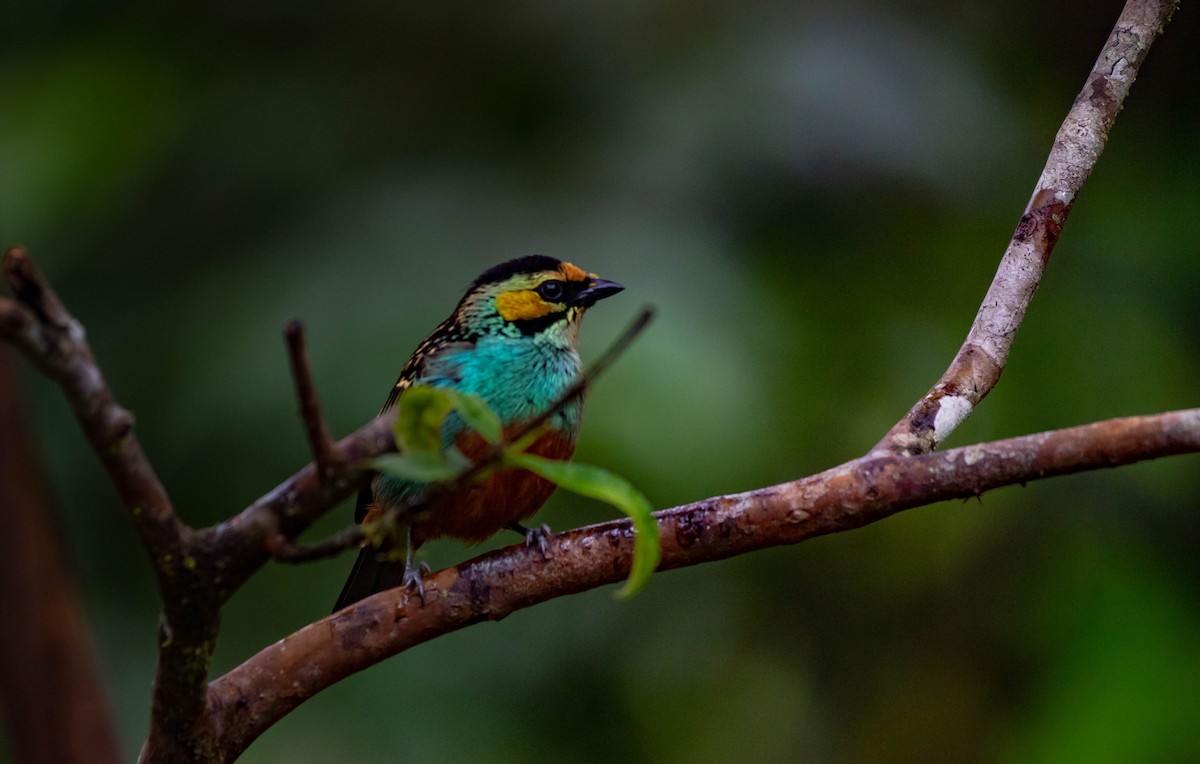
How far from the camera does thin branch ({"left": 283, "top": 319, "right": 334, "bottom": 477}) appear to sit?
1291mm

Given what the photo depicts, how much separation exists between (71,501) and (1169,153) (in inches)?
183

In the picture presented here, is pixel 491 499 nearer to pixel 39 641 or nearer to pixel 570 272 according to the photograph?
pixel 570 272

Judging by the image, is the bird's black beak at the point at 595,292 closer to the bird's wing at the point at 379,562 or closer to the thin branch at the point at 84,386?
the bird's wing at the point at 379,562

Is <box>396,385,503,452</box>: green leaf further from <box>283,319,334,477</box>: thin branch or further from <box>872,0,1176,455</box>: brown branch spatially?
<box>872,0,1176,455</box>: brown branch

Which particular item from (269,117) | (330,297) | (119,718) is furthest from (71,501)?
(269,117)

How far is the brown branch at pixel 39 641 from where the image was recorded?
2.02 m

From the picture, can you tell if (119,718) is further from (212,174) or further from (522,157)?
(522,157)

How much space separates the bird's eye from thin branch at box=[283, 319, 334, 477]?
6.10 feet

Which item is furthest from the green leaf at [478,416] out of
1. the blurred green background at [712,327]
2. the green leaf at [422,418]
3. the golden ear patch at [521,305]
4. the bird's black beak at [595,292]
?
the blurred green background at [712,327]

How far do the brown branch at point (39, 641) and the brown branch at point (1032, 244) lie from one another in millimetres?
1411

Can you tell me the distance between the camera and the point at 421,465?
1.45 m

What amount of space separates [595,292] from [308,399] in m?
2.10

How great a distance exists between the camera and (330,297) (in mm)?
4766

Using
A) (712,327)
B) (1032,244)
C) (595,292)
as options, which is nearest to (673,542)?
(1032,244)
